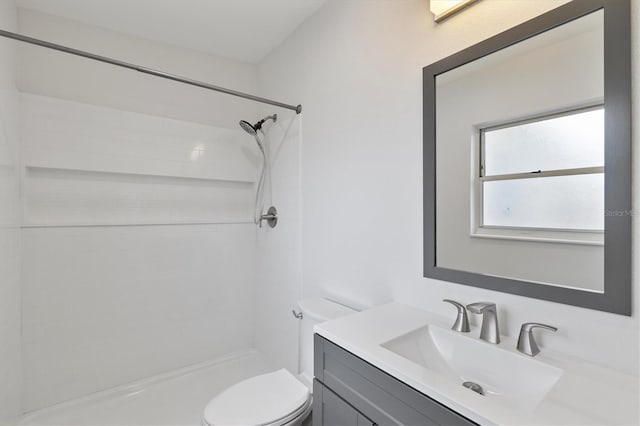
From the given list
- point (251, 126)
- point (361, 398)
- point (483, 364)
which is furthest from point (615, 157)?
point (251, 126)

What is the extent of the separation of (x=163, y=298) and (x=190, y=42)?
6.12ft

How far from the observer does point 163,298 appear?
2.19m

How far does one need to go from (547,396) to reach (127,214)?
2.34 m

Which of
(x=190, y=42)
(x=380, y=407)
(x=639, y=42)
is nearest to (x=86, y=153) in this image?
(x=190, y=42)

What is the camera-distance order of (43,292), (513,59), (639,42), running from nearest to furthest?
(639,42)
(513,59)
(43,292)

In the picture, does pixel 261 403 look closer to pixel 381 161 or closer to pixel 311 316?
pixel 311 316

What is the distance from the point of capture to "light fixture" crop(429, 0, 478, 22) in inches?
43.0

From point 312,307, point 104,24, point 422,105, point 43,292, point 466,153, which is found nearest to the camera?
point 466,153

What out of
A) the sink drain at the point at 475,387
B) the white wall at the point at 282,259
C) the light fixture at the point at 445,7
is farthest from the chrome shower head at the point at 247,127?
the sink drain at the point at 475,387

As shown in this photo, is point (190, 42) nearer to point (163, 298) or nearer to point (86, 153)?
point (86, 153)

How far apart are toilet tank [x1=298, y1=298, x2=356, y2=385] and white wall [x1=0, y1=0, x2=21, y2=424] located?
144 centimetres

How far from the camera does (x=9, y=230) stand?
1.57 meters

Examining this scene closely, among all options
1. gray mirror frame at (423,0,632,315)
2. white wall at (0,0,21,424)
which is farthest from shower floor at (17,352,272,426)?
gray mirror frame at (423,0,632,315)

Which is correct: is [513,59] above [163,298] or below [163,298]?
above
